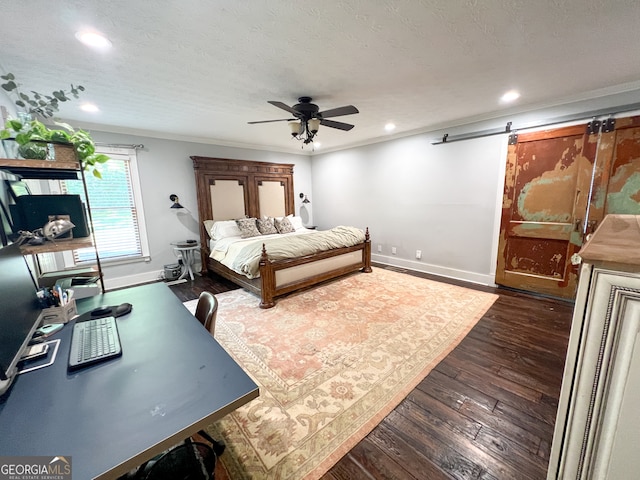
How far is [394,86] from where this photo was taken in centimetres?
256

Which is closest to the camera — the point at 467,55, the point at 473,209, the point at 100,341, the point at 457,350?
the point at 100,341

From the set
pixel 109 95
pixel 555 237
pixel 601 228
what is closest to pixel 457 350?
pixel 601 228

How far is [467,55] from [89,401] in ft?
9.81

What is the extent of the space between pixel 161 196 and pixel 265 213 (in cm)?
194

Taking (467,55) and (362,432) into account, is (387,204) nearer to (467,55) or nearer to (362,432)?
(467,55)

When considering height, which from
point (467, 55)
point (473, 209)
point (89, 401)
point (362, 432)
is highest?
point (467, 55)

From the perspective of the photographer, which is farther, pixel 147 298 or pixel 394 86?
pixel 394 86

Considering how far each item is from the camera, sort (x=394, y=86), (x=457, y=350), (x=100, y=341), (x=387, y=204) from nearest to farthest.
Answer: (x=100, y=341), (x=457, y=350), (x=394, y=86), (x=387, y=204)

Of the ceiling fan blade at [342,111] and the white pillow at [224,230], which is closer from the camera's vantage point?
the ceiling fan blade at [342,111]

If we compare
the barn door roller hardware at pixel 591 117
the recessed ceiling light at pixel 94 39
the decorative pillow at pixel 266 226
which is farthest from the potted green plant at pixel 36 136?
the barn door roller hardware at pixel 591 117

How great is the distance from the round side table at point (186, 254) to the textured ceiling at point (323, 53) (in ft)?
6.67

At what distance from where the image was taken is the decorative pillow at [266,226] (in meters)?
4.91

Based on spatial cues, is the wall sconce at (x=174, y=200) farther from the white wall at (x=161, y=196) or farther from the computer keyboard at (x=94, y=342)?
the computer keyboard at (x=94, y=342)

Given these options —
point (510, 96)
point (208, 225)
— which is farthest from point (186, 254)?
point (510, 96)
